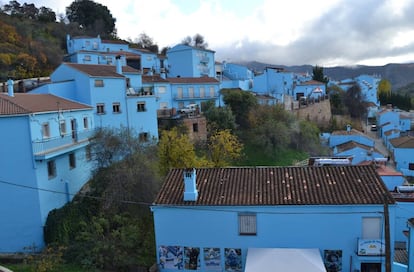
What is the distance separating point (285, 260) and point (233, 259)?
285 centimetres

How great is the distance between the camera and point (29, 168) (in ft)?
68.4

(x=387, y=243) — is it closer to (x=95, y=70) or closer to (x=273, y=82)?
(x=95, y=70)

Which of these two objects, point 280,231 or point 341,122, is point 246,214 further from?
point 341,122

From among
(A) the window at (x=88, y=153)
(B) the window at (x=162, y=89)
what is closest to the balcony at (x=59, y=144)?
(A) the window at (x=88, y=153)

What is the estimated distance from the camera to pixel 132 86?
37500 millimetres

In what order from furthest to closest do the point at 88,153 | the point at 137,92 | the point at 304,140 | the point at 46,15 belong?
the point at 46,15 → the point at 304,140 → the point at 137,92 → the point at 88,153

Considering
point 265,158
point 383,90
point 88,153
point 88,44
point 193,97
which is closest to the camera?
point 88,153

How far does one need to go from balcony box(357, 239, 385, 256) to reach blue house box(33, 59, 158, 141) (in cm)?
2119

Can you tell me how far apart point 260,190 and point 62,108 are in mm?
14793

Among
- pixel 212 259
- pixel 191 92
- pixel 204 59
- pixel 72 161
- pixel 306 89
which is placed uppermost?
pixel 204 59

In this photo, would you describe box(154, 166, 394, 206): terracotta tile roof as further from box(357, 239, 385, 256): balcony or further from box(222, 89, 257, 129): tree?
box(222, 89, 257, 129): tree

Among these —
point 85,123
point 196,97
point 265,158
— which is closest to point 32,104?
point 85,123

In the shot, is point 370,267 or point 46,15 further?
point 46,15

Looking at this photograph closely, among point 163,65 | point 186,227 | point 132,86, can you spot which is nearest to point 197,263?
point 186,227
